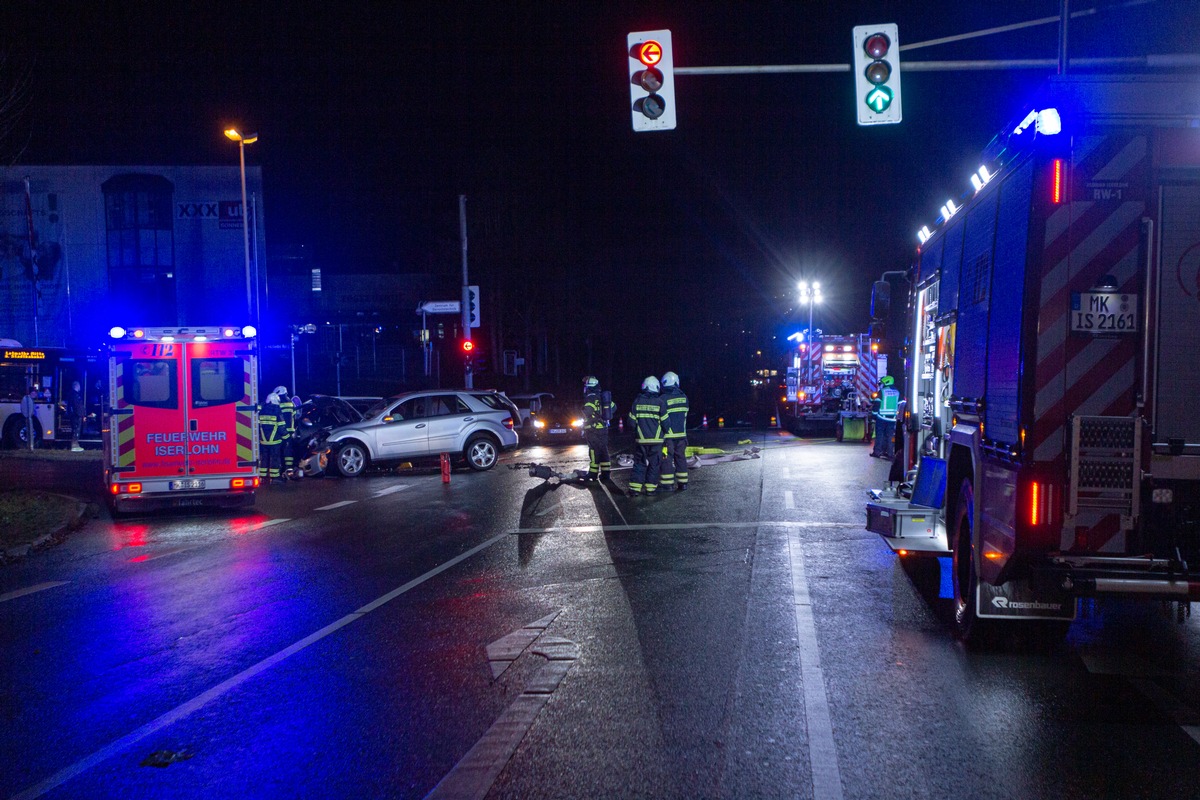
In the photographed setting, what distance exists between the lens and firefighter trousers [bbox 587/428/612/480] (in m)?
15.8

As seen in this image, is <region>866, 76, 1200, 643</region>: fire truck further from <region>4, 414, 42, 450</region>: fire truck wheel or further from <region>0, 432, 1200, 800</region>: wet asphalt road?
<region>4, 414, 42, 450</region>: fire truck wheel

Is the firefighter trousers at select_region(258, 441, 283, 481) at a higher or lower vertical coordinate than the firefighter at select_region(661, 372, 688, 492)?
lower

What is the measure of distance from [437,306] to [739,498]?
18.0 m

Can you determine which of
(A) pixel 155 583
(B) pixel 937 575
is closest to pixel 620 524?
(B) pixel 937 575

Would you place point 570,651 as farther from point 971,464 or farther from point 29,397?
point 29,397

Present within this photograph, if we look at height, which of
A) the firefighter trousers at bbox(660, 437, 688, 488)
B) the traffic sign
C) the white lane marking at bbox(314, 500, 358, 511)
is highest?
the traffic sign

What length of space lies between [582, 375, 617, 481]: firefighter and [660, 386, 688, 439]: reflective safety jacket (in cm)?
158

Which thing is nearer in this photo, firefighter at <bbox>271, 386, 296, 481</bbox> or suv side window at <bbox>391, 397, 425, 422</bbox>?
firefighter at <bbox>271, 386, 296, 481</bbox>

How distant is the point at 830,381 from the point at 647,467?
52.8ft

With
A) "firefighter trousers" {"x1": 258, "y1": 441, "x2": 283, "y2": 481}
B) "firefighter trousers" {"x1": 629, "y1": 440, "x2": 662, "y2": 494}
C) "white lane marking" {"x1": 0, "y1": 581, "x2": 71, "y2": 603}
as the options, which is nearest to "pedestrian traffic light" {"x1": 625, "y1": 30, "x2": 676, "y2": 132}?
"firefighter trousers" {"x1": 629, "y1": 440, "x2": 662, "y2": 494}

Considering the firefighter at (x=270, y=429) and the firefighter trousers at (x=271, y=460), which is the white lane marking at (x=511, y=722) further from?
the firefighter trousers at (x=271, y=460)

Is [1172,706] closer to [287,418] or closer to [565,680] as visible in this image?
[565,680]

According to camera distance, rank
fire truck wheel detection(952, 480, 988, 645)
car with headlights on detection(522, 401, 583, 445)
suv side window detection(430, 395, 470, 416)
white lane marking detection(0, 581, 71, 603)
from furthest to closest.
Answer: car with headlights on detection(522, 401, 583, 445) < suv side window detection(430, 395, 470, 416) < white lane marking detection(0, 581, 71, 603) < fire truck wheel detection(952, 480, 988, 645)

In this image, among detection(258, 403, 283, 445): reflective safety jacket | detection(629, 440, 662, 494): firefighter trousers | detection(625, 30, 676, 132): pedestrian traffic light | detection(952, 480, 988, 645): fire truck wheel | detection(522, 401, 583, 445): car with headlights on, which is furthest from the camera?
detection(522, 401, 583, 445): car with headlights on
